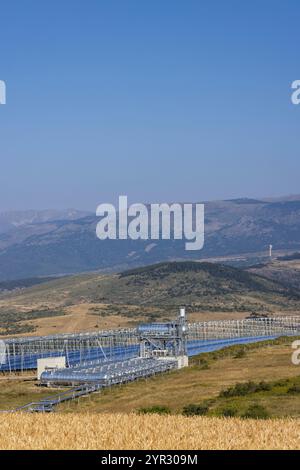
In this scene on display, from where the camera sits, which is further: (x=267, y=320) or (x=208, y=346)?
(x=267, y=320)

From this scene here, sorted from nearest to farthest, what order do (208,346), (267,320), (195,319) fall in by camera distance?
(208,346) < (267,320) < (195,319)

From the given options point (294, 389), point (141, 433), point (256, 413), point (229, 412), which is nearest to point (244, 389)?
point (294, 389)

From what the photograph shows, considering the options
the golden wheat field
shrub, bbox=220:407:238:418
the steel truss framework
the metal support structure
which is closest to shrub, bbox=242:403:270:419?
shrub, bbox=220:407:238:418

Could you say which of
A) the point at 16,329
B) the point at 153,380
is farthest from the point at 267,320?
the point at 153,380

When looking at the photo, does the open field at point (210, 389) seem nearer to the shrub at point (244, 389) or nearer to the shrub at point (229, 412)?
the shrub at point (229, 412)

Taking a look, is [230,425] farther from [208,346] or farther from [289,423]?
[208,346]
